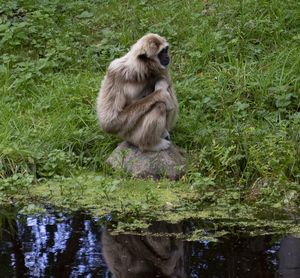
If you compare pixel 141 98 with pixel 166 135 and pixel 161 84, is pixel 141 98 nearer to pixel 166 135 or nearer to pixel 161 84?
pixel 161 84

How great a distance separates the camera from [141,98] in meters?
9.09

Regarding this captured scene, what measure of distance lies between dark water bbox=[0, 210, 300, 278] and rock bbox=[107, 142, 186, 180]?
1.41 m

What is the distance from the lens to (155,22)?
12102 millimetres

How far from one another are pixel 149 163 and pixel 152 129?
38cm

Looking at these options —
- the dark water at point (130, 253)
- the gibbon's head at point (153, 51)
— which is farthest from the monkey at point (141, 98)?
the dark water at point (130, 253)

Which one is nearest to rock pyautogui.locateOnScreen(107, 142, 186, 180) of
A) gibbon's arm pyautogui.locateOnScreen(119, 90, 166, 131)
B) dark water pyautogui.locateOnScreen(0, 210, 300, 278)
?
gibbon's arm pyautogui.locateOnScreen(119, 90, 166, 131)

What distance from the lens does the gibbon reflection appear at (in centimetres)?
639

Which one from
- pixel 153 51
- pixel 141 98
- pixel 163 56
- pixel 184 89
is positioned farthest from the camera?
pixel 184 89

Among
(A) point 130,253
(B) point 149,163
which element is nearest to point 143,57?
(B) point 149,163

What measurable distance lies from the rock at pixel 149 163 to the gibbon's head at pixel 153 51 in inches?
38.8

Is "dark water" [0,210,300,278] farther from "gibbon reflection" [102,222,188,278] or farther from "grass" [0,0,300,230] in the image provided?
"grass" [0,0,300,230]

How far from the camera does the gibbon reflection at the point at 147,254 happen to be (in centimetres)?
639

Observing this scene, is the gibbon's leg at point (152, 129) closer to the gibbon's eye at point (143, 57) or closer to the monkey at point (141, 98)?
the monkey at point (141, 98)

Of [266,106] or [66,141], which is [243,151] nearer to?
[266,106]
